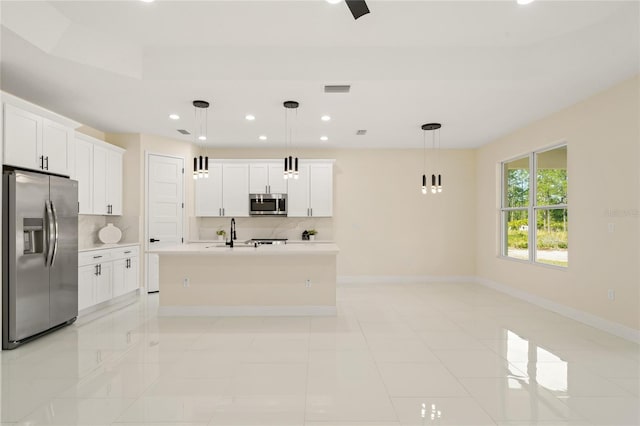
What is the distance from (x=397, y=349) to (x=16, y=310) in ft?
12.3

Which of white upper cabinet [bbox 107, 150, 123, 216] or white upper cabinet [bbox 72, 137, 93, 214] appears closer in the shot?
white upper cabinet [bbox 72, 137, 93, 214]

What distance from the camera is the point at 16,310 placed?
344cm

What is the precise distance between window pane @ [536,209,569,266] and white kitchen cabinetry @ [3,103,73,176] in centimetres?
647

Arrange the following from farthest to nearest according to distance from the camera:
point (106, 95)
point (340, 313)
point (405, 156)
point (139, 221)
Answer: point (405, 156) < point (139, 221) < point (340, 313) < point (106, 95)

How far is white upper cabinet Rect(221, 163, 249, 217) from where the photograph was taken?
6977 millimetres

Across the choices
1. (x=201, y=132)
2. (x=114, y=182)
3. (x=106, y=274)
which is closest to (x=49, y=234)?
(x=106, y=274)

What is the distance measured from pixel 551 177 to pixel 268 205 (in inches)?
188

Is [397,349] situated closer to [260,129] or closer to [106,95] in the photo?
[260,129]

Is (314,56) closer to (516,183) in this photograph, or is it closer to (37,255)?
(37,255)

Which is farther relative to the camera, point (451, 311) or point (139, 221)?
point (139, 221)

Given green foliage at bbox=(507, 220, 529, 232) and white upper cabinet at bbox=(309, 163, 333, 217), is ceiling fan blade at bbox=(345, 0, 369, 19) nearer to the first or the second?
white upper cabinet at bbox=(309, 163, 333, 217)

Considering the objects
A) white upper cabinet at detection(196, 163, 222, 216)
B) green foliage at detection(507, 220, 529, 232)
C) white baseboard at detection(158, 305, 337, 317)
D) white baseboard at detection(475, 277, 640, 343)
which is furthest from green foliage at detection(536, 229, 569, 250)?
white upper cabinet at detection(196, 163, 222, 216)

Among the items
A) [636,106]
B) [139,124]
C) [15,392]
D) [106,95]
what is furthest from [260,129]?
[636,106]

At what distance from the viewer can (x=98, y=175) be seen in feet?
17.6
